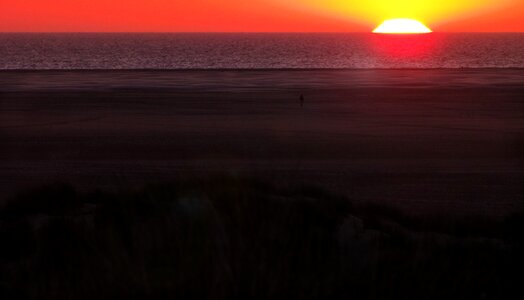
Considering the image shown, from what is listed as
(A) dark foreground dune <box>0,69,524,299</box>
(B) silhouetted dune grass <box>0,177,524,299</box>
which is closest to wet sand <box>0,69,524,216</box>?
(A) dark foreground dune <box>0,69,524,299</box>

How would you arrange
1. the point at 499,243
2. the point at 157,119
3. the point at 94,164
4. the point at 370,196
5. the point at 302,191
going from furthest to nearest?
the point at 157,119
the point at 94,164
the point at 370,196
the point at 302,191
the point at 499,243

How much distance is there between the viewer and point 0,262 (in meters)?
8.89

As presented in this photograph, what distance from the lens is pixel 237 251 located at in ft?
26.6

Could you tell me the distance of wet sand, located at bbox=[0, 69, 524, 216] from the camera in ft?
58.3

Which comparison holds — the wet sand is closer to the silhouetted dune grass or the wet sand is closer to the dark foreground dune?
the dark foreground dune

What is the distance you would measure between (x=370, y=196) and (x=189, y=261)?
874 cm

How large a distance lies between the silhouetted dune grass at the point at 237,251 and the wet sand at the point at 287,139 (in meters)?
4.39

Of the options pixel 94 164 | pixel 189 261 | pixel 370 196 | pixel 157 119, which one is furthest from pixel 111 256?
pixel 157 119

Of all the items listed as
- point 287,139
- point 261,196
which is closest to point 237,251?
point 261,196

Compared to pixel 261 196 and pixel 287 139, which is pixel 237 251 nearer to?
pixel 261 196

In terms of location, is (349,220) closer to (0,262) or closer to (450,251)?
(450,251)

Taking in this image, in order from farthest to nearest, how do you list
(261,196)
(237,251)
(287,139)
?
1. (287,139)
2. (261,196)
3. (237,251)

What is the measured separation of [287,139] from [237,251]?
687 inches

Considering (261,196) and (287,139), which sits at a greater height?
(261,196)
